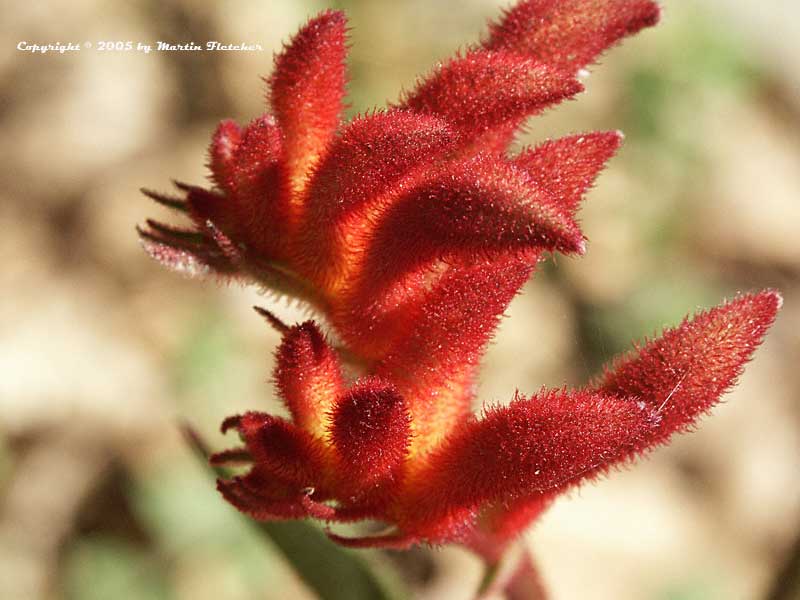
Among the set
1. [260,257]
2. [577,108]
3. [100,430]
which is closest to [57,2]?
[100,430]

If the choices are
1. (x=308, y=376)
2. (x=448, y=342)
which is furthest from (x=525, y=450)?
(x=308, y=376)

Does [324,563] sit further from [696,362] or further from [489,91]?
[489,91]

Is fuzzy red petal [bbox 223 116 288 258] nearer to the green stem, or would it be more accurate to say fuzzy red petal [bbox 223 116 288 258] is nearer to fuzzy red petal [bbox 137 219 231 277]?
fuzzy red petal [bbox 137 219 231 277]

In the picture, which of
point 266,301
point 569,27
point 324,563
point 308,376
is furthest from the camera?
point 266,301

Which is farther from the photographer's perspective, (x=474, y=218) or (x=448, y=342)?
(x=448, y=342)

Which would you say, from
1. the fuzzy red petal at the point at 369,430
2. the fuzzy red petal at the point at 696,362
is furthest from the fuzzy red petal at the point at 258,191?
the fuzzy red petal at the point at 696,362

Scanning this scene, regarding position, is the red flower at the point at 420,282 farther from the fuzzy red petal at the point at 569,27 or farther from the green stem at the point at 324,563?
the green stem at the point at 324,563

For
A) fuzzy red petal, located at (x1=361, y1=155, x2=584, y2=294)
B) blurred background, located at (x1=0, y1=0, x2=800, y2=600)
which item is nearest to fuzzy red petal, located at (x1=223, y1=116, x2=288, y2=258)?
fuzzy red petal, located at (x1=361, y1=155, x2=584, y2=294)
